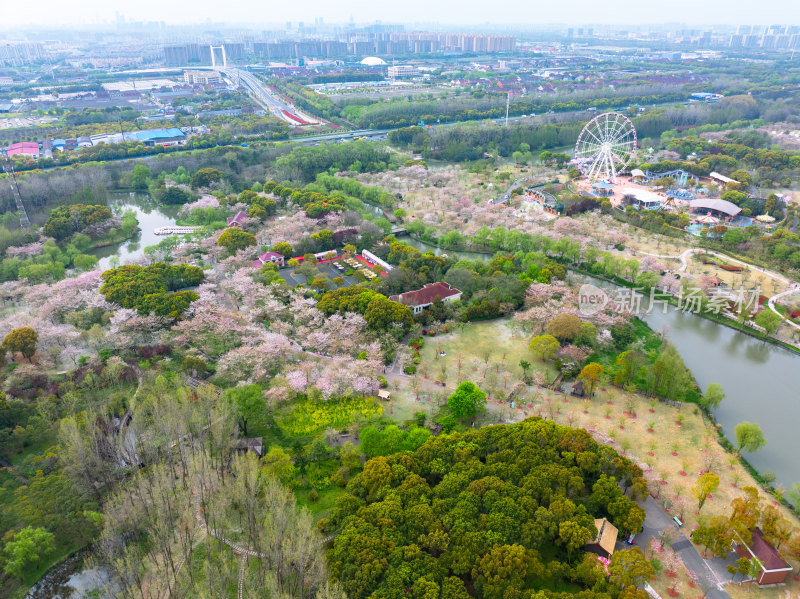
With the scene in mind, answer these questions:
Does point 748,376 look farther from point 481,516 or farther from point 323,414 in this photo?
point 323,414

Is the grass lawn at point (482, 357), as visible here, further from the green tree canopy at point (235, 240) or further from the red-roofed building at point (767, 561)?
the green tree canopy at point (235, 240)

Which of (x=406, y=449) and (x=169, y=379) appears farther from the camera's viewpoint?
(x=169, y=379)

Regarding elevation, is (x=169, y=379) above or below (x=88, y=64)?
below

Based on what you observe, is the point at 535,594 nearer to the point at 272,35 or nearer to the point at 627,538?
the point at 627,538

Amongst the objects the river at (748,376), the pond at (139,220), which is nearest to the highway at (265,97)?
the pond at (139,220)

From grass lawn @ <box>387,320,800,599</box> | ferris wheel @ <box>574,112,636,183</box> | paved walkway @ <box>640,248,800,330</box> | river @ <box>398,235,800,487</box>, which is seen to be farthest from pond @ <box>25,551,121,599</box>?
ferris wheel @ <box>574,112,636,183</box>

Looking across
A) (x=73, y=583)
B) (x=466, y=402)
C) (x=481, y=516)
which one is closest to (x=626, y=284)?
(x=466, y=402)

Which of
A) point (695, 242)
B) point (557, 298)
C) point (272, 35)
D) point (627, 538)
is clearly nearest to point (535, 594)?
point (627, 538)
